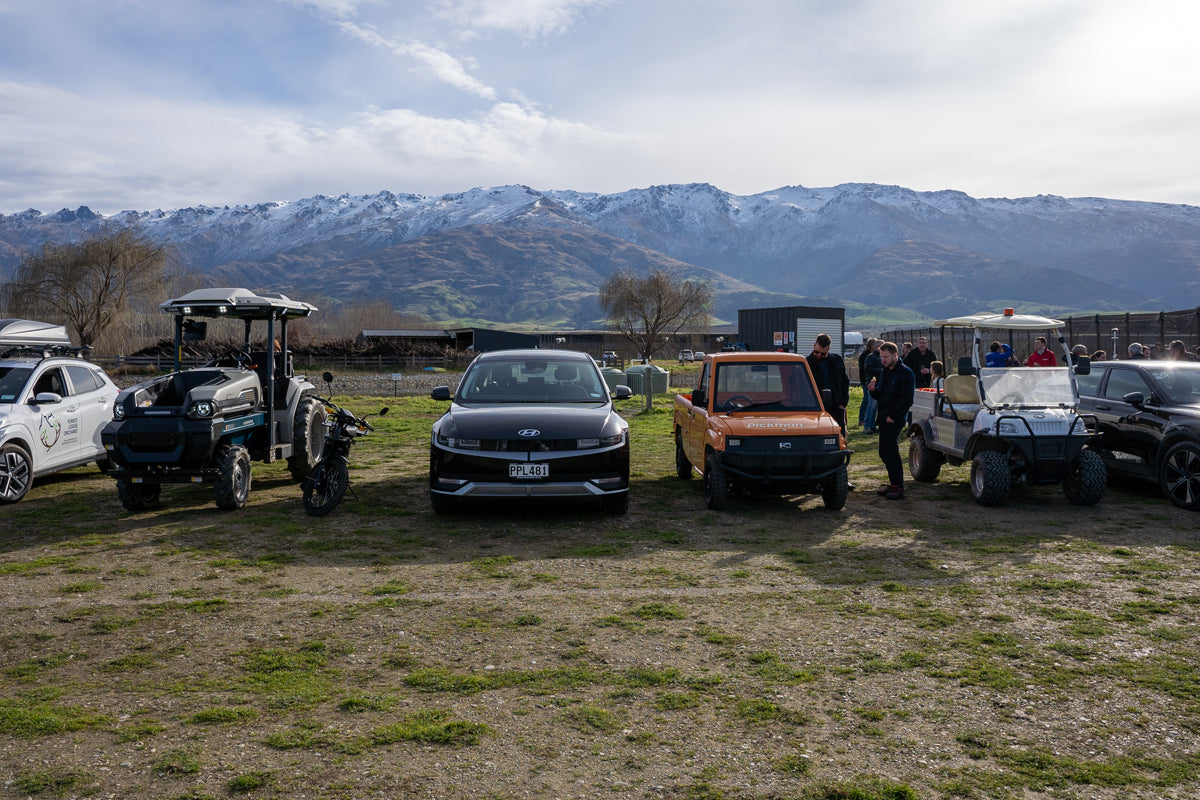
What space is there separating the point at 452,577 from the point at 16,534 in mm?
4911

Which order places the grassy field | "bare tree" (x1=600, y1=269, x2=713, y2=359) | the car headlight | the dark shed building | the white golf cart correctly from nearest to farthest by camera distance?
the grassy field → the car headlight → the white golf cart → the dark shed building → "bare tree" (x1=600, y1=269, x2=713, y2=359)

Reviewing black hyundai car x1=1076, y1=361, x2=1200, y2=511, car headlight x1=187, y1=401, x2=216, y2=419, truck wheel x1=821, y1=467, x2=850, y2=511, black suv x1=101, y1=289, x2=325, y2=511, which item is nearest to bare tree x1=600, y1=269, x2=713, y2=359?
black hyundai car x1=1076, y1=361, x2=1200, y2=511

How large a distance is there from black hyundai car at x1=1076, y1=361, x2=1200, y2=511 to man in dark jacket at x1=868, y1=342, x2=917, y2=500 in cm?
233

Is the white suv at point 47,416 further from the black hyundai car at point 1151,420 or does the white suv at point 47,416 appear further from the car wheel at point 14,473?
the black hyundai car at point 1151,420

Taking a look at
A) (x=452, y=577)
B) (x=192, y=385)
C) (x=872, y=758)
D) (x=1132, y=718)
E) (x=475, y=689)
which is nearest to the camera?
(x=872, y=758)

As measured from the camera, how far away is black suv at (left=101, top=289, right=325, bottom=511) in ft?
30.7

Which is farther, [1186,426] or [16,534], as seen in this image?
[1186,426]

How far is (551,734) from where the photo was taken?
164 inches

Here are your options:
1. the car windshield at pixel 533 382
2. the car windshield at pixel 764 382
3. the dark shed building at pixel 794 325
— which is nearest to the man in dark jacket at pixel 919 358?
the car windshield at pixel 764 382

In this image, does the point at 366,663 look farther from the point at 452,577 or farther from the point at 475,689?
the point at 452,577

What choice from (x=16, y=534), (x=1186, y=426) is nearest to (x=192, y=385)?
(x=16, y=534)

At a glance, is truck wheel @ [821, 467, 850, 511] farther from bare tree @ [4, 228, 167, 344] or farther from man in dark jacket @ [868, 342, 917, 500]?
bare tree @ [4, 228, 167, 344]

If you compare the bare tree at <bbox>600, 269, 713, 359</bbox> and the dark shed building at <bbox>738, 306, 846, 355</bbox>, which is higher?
the bare tree at <bbox>600, 269, 713, 359</bbox>

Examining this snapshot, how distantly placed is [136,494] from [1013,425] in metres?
10.1
